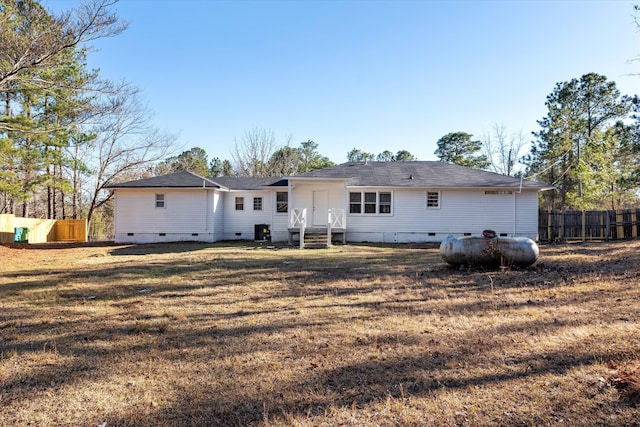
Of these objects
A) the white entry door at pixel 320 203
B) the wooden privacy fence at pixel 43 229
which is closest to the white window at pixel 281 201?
the white entry door at pixel 320 203

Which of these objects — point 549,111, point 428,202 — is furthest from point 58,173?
point 549,111

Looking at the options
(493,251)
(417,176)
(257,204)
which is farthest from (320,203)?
(493,251)

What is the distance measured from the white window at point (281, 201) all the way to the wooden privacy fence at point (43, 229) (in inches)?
603

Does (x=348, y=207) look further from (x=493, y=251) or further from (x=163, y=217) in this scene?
(x=493, y=251)

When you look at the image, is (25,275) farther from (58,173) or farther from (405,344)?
(58,173)

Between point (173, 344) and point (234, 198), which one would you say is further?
point (234, 198)

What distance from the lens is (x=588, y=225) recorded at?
2019 centimetres

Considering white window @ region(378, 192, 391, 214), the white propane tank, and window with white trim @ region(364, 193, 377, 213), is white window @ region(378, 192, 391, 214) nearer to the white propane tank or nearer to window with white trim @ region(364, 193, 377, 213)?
window with white trim @ region(364, 193, 377, 213)

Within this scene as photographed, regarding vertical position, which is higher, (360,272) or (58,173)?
(58,173)

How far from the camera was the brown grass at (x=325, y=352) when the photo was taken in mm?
3158

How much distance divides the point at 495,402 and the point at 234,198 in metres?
20.6

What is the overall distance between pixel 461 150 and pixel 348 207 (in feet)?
95.4

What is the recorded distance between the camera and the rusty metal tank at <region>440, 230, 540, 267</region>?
9617 millimetres

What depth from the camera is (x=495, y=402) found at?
321cm
